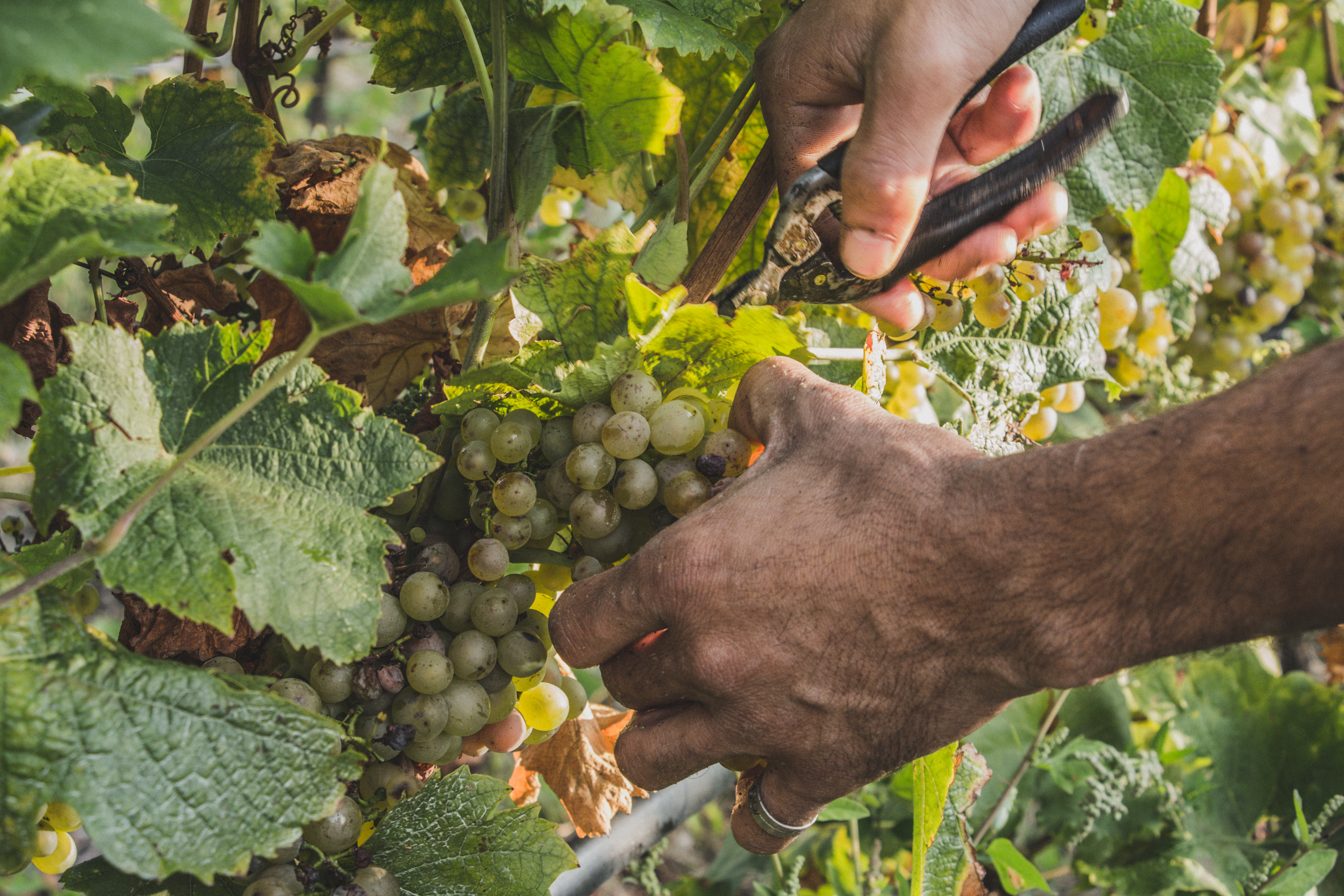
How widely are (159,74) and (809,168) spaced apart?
4.90ft

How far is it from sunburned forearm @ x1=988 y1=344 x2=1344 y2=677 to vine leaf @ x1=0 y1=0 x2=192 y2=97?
0.55 metres

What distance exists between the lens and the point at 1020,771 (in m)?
1.25

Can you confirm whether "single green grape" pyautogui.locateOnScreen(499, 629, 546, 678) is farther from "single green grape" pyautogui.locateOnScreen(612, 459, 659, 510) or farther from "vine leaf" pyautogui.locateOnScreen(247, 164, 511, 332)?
"vine leaf" pyautogui.locateOnScreen(247, 164, 511, 332)

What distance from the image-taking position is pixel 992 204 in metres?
0.85

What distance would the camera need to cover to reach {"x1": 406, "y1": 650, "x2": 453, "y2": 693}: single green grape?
0.64 metres

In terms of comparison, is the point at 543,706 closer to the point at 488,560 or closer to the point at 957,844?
the point at 488,560

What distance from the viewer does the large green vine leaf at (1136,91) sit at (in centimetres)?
104

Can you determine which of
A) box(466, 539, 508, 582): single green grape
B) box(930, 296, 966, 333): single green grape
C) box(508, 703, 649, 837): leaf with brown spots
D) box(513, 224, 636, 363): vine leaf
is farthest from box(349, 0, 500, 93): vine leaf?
box(508, 703, 649, 837): leaf with brown spots

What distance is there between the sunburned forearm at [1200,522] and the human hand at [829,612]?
3 cm

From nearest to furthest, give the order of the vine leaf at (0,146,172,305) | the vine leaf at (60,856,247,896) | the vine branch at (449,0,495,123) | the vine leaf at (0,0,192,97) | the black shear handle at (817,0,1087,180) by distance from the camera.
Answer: the vine leaf at (0,0,192,97), the vine leaf at (0,146,172,305), the vine leaf at (60,856,247,896), the vine branch at (449,0,495,123), the black shear handle at (817,0,1087,180)

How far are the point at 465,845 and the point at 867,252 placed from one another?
0.61 meters

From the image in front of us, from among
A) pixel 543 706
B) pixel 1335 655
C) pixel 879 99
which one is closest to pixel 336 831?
pixel 543 706

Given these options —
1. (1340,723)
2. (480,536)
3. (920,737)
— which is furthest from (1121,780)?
(480,536)

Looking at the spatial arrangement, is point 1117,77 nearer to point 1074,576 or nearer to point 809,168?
point 809,168
